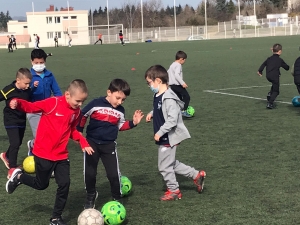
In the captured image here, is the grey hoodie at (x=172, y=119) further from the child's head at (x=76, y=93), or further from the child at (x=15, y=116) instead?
the child at (x=15, y=116)

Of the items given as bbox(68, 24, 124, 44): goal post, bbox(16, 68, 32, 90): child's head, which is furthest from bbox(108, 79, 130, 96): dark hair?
bbox(68, 24, 124, 44): goal post

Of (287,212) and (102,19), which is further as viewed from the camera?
(102,19)

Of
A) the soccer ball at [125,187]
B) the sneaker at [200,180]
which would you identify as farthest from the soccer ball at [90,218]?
the sneaker at [200,180]

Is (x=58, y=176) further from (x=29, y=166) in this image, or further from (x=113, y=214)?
(x=29, y=166)

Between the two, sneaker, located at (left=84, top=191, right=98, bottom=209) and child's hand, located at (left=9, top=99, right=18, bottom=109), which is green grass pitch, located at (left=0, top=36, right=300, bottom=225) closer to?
sneaker, located at (left=84, top=191, right=98, bottom=209)

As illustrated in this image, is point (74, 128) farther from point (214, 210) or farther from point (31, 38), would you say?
point (31, 38)

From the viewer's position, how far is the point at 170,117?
5.77 metres

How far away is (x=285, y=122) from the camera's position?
10602 millimetres

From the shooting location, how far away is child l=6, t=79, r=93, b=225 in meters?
4.96

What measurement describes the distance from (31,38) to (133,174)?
89.9 metres

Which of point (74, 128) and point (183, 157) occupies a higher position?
point (74, 128)

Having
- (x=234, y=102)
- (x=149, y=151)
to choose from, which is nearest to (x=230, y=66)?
(x=234, y=102)

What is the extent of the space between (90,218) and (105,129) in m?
1.04

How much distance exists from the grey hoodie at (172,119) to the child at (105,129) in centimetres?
35
